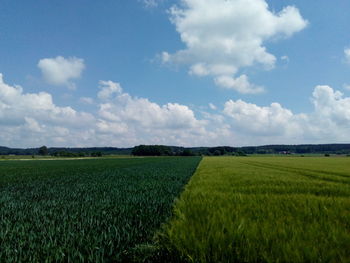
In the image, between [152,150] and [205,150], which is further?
[205,150]

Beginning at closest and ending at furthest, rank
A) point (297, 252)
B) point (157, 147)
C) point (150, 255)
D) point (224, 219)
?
point (297, 252)
point (150, 255)
point (224, 219)
point (157, 147)

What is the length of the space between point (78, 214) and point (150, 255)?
3.17m

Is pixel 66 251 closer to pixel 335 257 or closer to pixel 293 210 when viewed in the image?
pixel 335 257

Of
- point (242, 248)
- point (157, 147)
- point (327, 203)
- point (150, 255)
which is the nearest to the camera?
point (242, 248)

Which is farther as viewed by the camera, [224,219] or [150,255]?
[224,219]

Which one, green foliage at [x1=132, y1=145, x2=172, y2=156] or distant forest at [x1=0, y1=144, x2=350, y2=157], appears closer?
distant forest at [x1=0, y1=144, x2=350, y2=157]

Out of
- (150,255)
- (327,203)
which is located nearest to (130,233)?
(150,255)

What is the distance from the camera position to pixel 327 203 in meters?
5.66

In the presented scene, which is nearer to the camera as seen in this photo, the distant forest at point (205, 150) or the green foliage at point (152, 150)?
the distant forest at point (205, 150)

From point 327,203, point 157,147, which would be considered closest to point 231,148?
point 157,147

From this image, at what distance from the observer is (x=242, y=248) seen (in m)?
2.89

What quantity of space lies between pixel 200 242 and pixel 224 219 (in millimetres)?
852

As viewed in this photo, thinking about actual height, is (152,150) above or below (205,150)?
above

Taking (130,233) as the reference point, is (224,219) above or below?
above
